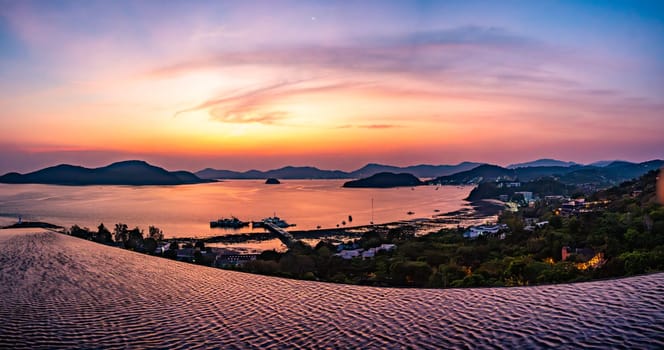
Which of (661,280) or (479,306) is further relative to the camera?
(661,280)

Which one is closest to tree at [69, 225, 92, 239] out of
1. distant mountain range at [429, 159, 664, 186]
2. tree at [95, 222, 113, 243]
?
tree at [95, 222, 113, 243]

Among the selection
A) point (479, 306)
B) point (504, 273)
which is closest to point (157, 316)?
point (479, 306)

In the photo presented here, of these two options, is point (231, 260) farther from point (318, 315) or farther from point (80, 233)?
point (318, 315)

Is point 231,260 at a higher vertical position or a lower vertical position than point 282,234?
higher

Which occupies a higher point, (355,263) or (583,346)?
(583,346)

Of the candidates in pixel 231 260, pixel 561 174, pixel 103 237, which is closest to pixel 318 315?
pixel 231 260

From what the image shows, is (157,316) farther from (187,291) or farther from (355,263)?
(355,263)

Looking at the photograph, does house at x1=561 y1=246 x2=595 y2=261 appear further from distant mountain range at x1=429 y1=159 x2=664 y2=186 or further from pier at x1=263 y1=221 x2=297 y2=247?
distant mountain range at x1=429 y1=159 x2=664 y2=186
